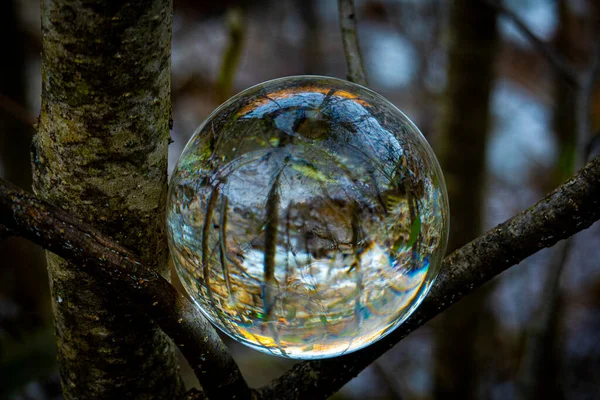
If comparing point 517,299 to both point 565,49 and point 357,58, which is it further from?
point 357,58

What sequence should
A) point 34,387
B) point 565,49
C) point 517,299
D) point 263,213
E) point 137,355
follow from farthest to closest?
point 517,299 < point 565,49 < point 34,387 < point 137,355 < point 263,213

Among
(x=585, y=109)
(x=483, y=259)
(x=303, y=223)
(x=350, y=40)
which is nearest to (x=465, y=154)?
(x=585, y=109)

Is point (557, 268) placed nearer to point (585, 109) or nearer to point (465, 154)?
point (585, 109)

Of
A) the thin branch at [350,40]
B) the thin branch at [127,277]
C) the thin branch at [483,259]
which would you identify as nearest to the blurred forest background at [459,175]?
the thin branch at [483,259]

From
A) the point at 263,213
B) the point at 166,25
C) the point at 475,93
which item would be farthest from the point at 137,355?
the point at 475,93

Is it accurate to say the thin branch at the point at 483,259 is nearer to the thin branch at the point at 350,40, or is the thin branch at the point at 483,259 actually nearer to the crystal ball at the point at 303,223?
the crystal ball at the point at 303,223

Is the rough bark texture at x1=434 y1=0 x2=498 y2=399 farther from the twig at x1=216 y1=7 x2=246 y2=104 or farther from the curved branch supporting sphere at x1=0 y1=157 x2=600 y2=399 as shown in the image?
the curved branch supporting sphere at x1=0 y1=157 x2=600 y2=399
